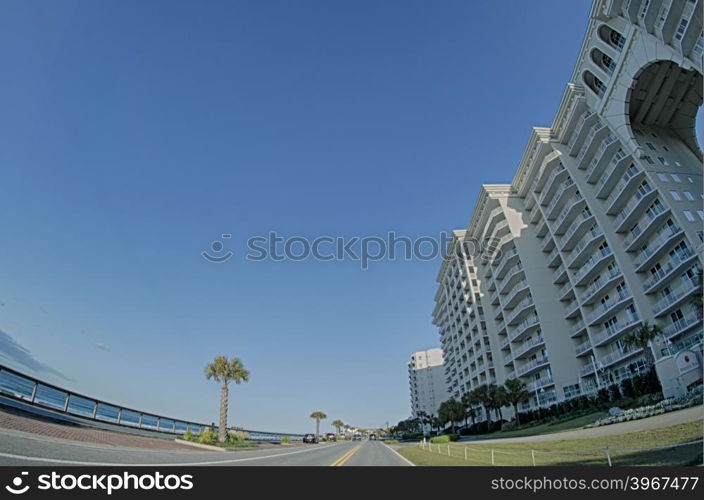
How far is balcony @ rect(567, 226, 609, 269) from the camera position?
50688 millimetres

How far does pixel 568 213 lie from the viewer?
5525 cm

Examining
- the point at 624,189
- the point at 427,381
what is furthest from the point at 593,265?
the point at 427,381

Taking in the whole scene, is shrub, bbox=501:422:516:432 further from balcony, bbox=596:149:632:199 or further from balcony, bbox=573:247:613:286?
balcony, bbox=596:149:632:199

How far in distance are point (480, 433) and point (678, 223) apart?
47.4 metres

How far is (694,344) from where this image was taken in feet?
119

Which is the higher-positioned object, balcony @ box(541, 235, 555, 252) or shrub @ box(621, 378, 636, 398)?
balcony @ box(541, 235, 555, 252)

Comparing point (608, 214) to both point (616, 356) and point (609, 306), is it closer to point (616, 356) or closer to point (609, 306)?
point (609, 306)

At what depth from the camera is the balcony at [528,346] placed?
2437 inches

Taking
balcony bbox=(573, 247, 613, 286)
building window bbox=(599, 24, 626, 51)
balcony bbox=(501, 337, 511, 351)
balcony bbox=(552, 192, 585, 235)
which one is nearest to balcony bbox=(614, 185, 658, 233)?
balcony bbox=(573, 247, 613, 286)

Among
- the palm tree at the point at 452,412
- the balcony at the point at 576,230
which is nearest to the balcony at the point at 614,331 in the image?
the balcony at the point at 576,230

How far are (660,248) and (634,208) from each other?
18.2ft

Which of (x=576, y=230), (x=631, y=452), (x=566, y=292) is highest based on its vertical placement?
(x=576, y=230)

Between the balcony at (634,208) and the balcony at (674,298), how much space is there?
30.7ft

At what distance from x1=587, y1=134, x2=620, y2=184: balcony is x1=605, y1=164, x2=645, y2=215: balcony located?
329cm
